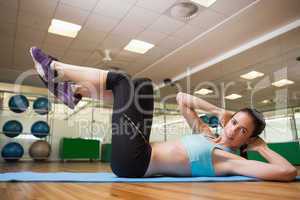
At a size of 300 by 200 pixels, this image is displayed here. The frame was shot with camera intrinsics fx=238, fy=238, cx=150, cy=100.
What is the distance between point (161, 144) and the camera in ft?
5.04

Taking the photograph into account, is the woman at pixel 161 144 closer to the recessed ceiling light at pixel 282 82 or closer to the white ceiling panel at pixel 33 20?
the white ceiling panel at pixel 33 20

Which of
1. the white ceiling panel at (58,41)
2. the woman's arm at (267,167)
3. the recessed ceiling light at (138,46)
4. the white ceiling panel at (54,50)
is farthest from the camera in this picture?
the white ceiling panel at (54,50)

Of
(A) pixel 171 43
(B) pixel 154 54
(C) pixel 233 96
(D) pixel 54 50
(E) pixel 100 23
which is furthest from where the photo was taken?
(C) pixel 233 96

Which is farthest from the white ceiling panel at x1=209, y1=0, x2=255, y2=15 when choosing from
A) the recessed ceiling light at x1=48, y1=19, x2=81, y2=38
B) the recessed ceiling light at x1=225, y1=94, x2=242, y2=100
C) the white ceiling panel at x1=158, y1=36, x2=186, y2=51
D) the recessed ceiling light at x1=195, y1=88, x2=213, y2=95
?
the recessed ceiling light at x1=195, y1=88, x2=213, y2=95

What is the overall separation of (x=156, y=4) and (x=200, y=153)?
3033 millimetres

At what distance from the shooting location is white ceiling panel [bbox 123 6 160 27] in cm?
404

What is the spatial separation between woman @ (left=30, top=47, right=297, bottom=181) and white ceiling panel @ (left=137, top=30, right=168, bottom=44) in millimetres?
3393

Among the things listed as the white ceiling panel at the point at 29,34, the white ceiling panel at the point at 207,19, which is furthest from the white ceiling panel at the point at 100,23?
the white ceiling panel at the point at 207,19

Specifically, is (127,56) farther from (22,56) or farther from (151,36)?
(22,56)

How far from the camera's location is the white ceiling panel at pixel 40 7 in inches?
148

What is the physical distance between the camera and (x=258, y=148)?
1539 mm

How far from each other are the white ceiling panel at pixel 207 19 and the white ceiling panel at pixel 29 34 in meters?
2.94

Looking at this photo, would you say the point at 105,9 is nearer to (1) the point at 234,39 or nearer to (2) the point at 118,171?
(1) the point at 234,39

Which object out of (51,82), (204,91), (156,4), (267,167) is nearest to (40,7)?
(156,4)
